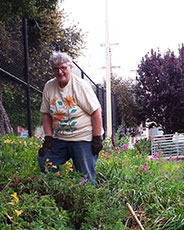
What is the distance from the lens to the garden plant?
274cm

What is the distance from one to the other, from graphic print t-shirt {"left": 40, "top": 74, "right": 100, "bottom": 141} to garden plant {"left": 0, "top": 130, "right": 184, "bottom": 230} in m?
0.40

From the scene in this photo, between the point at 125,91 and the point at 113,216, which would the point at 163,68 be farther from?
the point at 113,216

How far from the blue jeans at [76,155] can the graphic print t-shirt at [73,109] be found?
7cm

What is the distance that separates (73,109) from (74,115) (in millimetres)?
61

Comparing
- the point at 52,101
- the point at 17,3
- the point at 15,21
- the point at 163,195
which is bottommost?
the point at 163,195

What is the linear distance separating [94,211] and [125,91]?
82.8 feet

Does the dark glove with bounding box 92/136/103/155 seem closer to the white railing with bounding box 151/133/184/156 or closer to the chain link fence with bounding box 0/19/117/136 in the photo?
the chain link fence with bounding box 0/19/117/136

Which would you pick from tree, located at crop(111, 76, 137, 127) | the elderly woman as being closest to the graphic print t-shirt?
the elderly woman

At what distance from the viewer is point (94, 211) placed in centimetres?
287

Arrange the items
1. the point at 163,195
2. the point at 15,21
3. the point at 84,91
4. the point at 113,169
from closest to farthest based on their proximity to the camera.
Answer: the point at 84,91
the point at 163,195
the point at 113,169
the point at 15,21

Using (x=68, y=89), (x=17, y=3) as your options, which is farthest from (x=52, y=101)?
(x=17, y=3)

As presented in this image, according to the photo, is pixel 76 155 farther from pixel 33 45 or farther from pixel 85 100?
pixel 33 45

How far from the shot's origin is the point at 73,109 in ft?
12.4

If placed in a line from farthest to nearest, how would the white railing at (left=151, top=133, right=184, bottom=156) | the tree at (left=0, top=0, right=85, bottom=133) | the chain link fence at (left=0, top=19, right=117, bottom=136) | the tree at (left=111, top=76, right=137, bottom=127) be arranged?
the tree at (left=111, top=76, right=137, bottom=127), the white railing at (left=151, top=133, right=184, bottom=156), the tree at (left=0, top=0, right=85, bottom=133), the chain link fence at (left=0, top=19, right=117, bottom=136)
